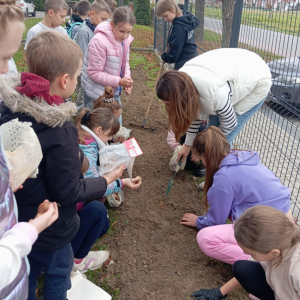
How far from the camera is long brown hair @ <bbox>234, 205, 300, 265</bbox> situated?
168 cm

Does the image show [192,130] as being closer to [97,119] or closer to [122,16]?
[97,119]

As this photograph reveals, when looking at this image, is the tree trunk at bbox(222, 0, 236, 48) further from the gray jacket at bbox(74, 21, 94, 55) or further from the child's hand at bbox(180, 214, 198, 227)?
the child's hand at bbox(180, 214, 198, 227)

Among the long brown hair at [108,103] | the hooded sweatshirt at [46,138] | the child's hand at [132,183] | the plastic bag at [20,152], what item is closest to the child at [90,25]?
the long brown hair at [108,103]

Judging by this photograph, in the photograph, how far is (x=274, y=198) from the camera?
2.24 metres

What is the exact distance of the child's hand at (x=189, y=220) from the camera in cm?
281

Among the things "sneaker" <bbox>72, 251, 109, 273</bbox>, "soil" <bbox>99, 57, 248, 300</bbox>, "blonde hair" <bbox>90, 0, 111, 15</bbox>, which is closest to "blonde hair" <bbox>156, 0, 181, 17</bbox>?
"blonde hair" <bbox>90, 0, 111, 15</bbox>

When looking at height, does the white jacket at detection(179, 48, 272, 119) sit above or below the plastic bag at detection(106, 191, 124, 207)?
A: above

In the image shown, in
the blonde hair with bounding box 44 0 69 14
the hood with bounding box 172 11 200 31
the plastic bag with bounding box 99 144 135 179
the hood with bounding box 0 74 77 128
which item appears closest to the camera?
the hood with bounding box 0 74 77 128

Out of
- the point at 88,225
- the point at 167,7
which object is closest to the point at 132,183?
the point at 88,225

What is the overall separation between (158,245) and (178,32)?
9.93 ft

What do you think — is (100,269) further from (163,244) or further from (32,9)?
(32,9)

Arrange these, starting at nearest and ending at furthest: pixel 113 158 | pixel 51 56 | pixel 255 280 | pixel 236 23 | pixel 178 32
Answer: pixel 51 56 → pixel 255 280 → pixel 113 158 → pixel 236 23 → pixel 178 32

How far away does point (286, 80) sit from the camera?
9.84ft

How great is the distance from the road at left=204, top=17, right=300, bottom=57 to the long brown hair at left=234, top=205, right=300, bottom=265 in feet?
5.27
